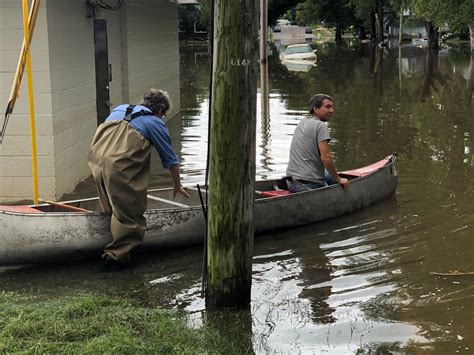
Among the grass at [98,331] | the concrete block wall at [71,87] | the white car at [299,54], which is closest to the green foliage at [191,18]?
the white car at [299,54]

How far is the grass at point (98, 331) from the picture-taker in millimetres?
4906

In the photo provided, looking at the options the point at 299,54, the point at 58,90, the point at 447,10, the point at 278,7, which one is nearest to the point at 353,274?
the point at 58,90

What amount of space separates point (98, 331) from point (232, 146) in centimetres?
167

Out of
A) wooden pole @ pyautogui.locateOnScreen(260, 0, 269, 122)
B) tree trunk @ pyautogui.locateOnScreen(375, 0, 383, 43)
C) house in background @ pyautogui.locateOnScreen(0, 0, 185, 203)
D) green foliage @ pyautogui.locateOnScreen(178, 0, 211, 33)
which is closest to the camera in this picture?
house in background @ pyautogui.locateOnScreen(0, 0, 185, 203)

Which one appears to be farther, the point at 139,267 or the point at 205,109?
the point at 205,109

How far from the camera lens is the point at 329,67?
39.2 metres

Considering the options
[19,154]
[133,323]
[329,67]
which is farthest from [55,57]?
[329,67]

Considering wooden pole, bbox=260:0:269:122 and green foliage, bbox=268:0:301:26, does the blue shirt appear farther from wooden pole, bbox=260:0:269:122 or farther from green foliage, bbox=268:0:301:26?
green foliage, bbox=268:0:301:26

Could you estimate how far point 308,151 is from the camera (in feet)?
29.4

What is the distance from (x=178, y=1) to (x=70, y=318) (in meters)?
14.8

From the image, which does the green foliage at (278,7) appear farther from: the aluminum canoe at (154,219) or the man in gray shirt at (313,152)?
the aluminum canoe at (154,219)

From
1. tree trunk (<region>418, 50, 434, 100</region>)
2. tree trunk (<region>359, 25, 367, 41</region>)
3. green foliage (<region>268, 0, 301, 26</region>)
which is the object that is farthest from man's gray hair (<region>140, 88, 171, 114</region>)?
tree trunk (<region>359, 25, 367, 41</region>)

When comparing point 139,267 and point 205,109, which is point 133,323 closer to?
point 139,267

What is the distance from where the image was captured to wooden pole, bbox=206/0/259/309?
5508 mm
